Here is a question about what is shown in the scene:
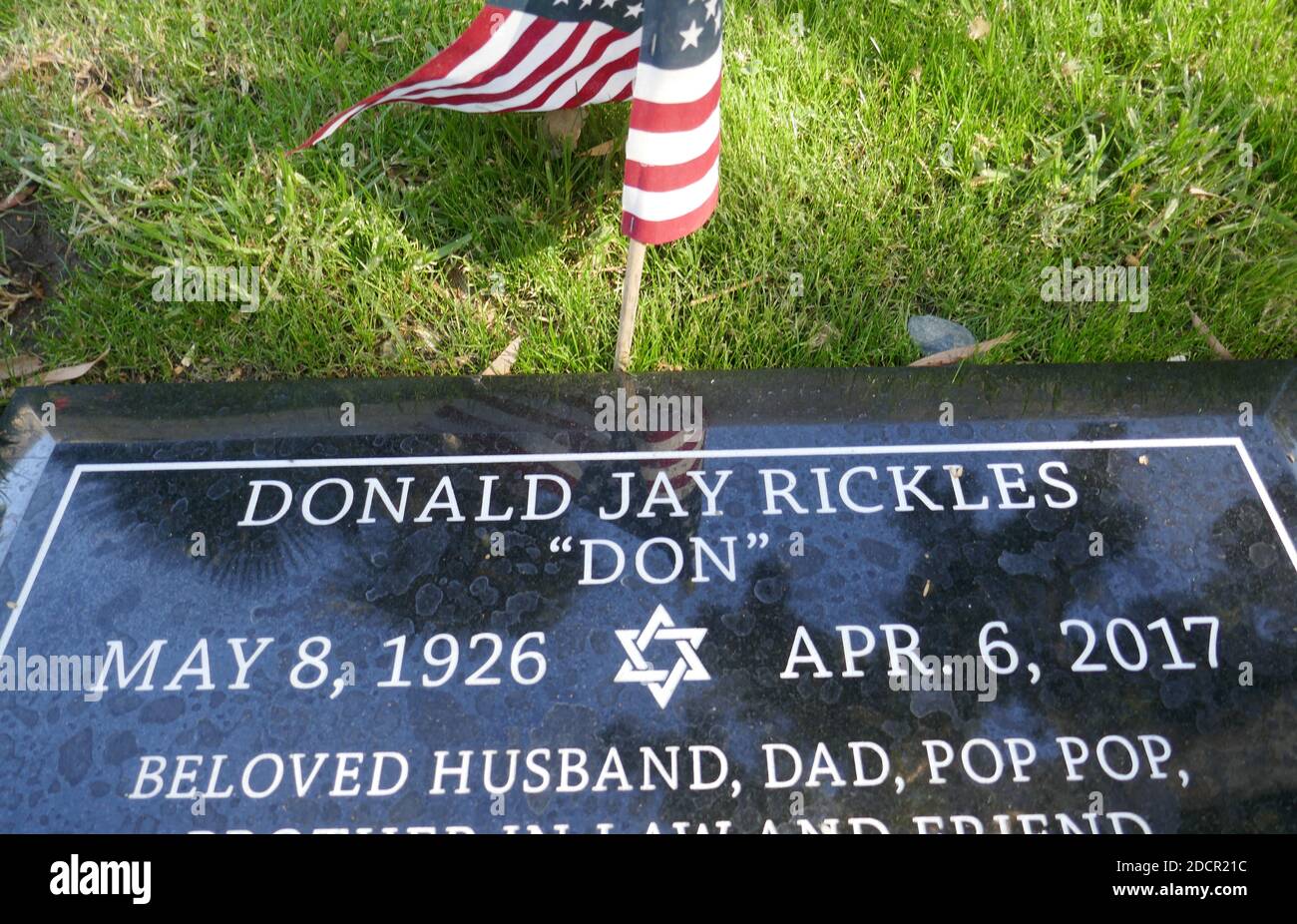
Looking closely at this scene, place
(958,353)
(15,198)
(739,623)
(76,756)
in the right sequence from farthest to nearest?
(15,198)
(958,353)
(739,623)
(76,756)

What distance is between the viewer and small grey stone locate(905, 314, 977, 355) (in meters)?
2.47

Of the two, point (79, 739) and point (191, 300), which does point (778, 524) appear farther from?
point (191, 300)

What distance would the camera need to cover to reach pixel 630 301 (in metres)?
2.24

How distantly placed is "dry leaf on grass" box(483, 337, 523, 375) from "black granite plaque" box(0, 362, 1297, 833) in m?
0.21

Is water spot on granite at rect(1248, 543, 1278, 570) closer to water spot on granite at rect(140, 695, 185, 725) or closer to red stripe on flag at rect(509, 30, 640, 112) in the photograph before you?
red stripe on flag at rect(509, 30, 640, 112)

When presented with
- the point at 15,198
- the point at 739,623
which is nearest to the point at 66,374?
the point at 15,198

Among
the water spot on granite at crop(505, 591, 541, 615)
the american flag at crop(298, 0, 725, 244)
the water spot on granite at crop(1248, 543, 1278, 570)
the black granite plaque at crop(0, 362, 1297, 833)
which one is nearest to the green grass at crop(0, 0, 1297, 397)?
the black granite plaque at crop(0, 362, 1297, 833)

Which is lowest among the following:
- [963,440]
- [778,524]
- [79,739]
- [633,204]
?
[79,739]

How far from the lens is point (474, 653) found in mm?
1828

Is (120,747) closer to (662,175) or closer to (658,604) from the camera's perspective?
(658,604)

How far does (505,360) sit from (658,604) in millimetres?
887

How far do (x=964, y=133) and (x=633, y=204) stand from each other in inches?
47.9

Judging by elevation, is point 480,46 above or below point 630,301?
above

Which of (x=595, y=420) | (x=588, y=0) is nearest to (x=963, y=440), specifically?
(x=595, y=420)
